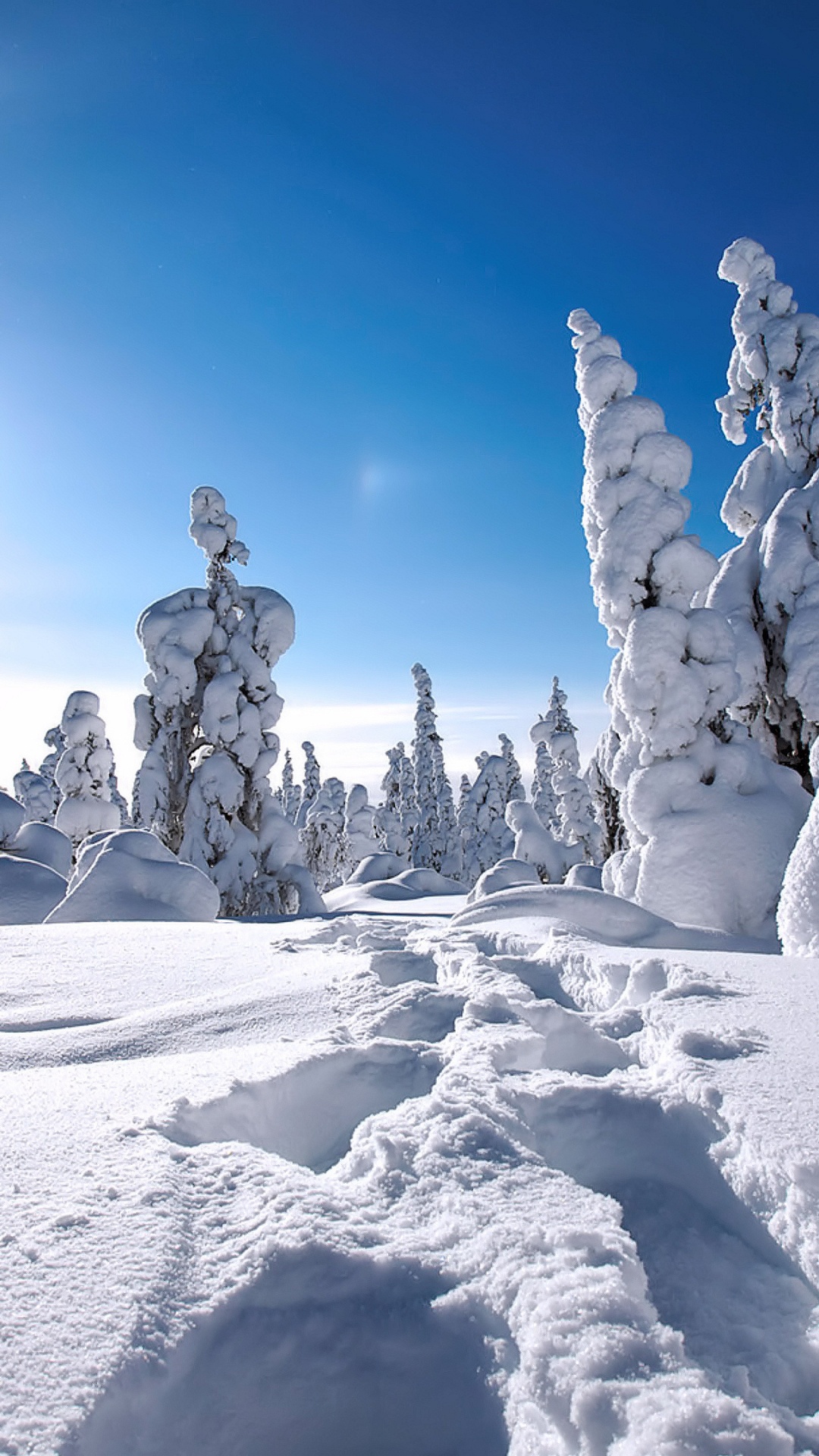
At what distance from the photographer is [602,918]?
19.1 ft

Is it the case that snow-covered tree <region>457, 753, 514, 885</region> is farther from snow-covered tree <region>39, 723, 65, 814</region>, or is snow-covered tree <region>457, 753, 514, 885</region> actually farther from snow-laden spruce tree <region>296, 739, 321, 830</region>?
snow-covered tree <region>39, 723, 65, 814</region>

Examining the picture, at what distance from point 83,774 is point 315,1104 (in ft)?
→ 58.3

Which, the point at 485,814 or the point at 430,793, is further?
the point at 430,793

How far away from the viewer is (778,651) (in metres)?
12.6

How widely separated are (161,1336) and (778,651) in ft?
44.8

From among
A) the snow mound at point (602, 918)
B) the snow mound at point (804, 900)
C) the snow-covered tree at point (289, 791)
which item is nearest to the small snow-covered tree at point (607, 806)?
the snow mound at point (602, 918)

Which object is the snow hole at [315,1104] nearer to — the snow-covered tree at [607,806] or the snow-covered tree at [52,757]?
the snow-covered tree at [607,806]

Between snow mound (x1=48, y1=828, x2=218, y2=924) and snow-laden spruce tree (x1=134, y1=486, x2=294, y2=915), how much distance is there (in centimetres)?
542

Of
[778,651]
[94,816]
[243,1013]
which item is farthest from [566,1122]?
[94,816]

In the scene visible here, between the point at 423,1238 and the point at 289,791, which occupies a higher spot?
the point at 289,791

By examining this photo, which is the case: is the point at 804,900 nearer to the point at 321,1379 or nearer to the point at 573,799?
the point at 321,1379

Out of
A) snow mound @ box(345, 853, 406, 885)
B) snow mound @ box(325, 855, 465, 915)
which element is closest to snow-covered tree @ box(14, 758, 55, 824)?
snow mound @ box(345, 853, 406, 885)

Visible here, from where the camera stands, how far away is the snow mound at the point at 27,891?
380 inches

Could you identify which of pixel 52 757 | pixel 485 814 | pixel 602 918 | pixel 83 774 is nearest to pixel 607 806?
pixel 602 918
